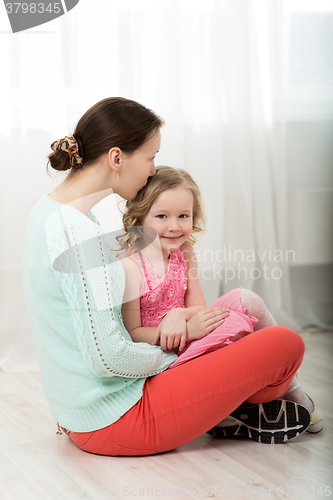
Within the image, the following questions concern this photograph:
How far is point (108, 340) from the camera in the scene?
1087 millimetres

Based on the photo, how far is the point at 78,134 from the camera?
117 centimetres

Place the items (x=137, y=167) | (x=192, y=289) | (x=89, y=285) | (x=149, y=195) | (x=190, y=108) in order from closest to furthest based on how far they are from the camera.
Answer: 1. (x=89, y=285)
2. (x=137, y=167)
3. (x=149, y=195)
4. (x=192, y=289)
5. (x=190, y=108)

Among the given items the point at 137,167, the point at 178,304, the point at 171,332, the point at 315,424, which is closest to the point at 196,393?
the point at 171,332

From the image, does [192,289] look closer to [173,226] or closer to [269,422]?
[173,226]

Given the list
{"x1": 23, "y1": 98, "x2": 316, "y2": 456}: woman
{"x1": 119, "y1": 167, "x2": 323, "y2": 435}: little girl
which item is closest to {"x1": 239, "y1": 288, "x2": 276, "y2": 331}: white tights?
{"x1": 119, "y1": 167, "x2": 323, "y2": 435}: little girl

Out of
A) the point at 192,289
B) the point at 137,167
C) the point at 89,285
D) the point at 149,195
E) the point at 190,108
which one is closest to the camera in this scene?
the point at 89,285

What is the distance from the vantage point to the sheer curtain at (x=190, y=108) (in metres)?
1.92

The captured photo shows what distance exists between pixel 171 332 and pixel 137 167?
368mm

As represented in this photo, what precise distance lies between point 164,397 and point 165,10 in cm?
146

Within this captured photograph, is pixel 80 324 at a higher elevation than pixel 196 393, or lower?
higher

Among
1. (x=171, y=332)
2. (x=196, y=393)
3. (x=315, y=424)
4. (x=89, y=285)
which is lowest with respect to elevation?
(x=315, y=424)

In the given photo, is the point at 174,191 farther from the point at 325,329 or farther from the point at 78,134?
the point at 325,329

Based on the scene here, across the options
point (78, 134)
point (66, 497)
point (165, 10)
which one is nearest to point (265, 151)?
point (165, 10)

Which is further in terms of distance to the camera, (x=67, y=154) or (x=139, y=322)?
(x=139, y=322)
